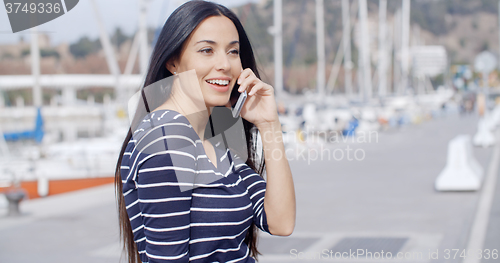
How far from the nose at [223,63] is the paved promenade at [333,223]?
207cm

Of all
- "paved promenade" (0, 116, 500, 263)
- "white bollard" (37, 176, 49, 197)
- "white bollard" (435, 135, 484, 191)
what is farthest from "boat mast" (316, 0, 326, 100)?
"white bollard" (37, 176, 49, 197)

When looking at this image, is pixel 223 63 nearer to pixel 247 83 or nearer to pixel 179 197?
pixel 247 83

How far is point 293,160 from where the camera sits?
13570mm

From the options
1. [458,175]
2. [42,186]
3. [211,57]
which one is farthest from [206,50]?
[42,186]

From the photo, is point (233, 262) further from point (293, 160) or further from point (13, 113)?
point (13, 113)

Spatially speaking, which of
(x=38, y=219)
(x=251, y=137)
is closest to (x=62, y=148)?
(x=38, y=219)

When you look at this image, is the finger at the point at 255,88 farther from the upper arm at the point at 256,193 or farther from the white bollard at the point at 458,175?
the white bollard at the point at 458,175

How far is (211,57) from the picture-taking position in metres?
1.55

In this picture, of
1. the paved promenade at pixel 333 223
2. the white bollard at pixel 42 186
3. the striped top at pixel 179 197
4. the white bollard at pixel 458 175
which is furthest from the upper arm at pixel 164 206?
the white bollard at pixel 42 186

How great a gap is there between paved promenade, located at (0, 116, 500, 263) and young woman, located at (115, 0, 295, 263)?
1.87m

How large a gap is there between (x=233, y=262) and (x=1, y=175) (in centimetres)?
864

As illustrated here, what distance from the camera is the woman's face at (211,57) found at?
1540 millimetres

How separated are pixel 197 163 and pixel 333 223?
17.0 feet

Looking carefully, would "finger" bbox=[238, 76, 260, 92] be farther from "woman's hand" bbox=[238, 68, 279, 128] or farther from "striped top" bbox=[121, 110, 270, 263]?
"striped top" bbox=[121, 110, 270, 263]
